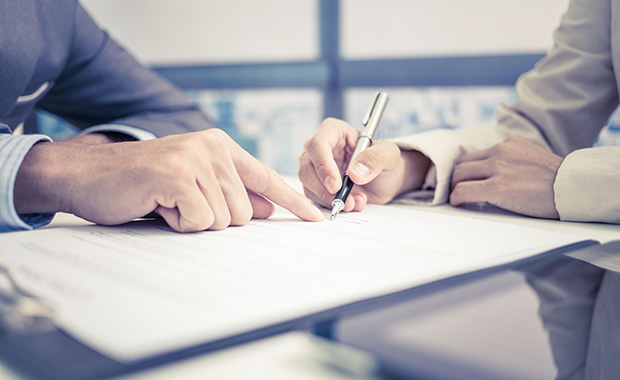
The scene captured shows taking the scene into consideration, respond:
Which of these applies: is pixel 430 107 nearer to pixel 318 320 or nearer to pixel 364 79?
pixel 364 79

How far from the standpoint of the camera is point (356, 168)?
0.56 m

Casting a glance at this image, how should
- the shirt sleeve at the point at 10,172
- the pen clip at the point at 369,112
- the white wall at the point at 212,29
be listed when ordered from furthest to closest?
the white wall at the point at 212,29 < the pen clip at the point at 369,112 < the shirt sleeve at the point at 10,172

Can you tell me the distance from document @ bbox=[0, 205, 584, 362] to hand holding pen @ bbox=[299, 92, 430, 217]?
10cm

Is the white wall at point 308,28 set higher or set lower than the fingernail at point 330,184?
higher

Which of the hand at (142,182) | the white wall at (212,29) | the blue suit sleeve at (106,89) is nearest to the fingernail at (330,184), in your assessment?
the hand at (142,182)

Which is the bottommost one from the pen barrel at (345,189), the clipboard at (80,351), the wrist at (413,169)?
the wrist at (413,169)

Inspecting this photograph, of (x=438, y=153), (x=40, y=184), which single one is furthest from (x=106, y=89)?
(x=438, y=153)

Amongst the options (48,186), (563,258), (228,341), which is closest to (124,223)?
(48,186)

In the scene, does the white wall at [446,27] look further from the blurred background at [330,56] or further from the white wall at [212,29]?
the white wall at [212,29]

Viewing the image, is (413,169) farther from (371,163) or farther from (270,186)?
(270,186)

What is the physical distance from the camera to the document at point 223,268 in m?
0.21

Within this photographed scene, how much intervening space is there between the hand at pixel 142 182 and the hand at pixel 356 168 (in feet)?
0.46

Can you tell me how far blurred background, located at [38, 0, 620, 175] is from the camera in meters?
1.80

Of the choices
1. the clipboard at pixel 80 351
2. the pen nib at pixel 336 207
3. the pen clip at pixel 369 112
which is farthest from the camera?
the pen clip at pixel 369 112
